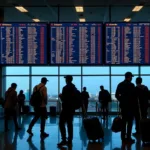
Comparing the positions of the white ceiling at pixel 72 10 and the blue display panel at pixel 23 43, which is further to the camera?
the white ceiling at pixel 72 10

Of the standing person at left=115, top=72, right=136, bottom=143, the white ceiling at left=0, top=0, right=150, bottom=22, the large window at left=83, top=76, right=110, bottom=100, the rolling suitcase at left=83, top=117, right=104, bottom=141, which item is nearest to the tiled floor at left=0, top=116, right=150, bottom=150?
the rolling suitcase at left=83, top=117, right=104, bottom=141

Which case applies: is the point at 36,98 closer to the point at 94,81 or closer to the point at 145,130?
the point at 145,130

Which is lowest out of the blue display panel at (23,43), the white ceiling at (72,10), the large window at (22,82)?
the large window at (22,82)

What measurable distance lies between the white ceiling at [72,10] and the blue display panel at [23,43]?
5.18 ft

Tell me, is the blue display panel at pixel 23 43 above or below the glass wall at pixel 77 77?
above

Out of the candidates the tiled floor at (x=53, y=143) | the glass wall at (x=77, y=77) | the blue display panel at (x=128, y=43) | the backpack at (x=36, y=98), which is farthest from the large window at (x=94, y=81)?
the blue display panel at (x=128, y=43)

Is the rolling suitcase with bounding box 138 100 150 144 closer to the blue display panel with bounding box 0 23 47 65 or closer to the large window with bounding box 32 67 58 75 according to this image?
the blue display panel with bounding box 0 23 47 65

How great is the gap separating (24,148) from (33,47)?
262 cm

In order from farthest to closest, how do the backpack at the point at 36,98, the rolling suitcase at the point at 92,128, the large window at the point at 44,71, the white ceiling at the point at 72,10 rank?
the large window at the point at 44,71
the white ceiling at the point at 72,10
the backpack at the point at 36,98
the rolling suitcase at the point at 92,128

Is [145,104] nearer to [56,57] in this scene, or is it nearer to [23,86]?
[56,57]

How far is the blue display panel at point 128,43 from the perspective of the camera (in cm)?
916

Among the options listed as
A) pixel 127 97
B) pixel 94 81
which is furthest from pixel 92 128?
pixel 94 81

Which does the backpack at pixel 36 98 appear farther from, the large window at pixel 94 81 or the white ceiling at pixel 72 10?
the large window at pixel 94 81

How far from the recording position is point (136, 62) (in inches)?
360
